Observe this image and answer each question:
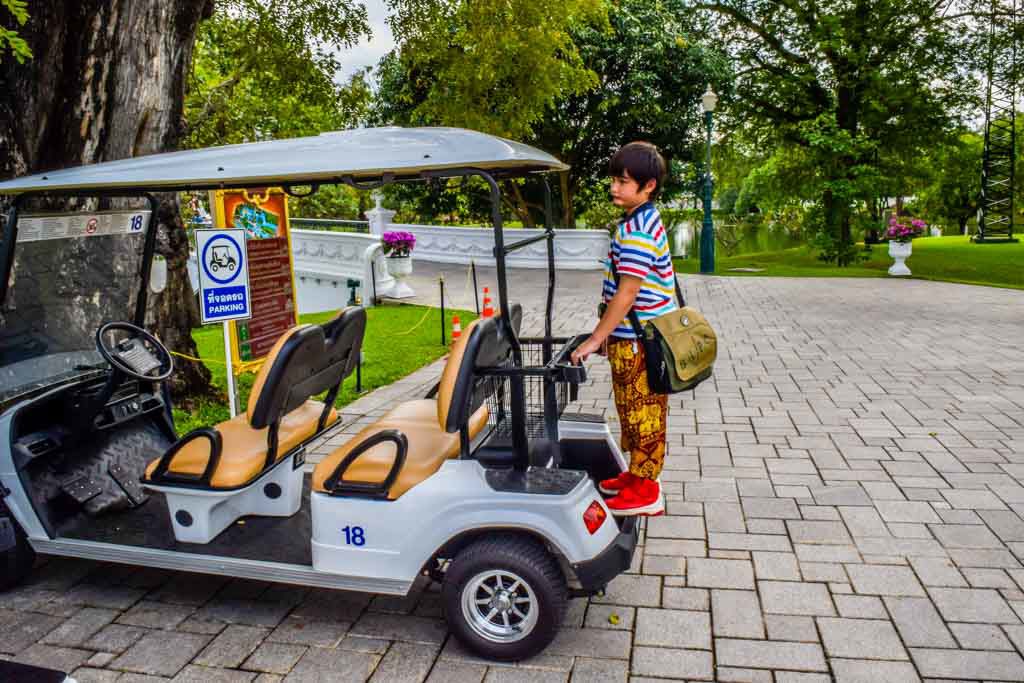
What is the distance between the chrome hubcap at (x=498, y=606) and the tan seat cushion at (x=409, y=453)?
1.63ft

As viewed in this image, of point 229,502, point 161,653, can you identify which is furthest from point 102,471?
point 161,653

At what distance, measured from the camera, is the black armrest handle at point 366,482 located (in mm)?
3338

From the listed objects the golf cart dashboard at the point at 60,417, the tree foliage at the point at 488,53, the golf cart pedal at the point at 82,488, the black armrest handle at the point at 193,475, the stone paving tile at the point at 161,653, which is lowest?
the stone paving tile at the point at 161,653

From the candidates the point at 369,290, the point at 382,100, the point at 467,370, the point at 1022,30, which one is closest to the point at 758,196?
the point at 1022,30

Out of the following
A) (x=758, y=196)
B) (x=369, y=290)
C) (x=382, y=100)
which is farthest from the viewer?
(x=758, y=196)

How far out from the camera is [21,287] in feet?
13.0

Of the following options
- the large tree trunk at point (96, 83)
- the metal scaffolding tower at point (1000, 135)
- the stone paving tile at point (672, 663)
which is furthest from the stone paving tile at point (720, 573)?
the metal scaffolding tower at point (1000, 135)

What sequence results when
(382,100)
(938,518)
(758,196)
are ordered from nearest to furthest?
1. (938,518)
2. (382,100)
3. (758,196)

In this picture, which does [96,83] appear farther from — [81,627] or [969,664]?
[969,664]

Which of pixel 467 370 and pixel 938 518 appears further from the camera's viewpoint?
pixel 938 518

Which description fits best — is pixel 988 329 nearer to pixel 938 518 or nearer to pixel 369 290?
pixel 938 518

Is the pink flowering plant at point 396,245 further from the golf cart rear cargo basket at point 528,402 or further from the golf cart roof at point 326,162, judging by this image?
the golf cart roof at point 326,162

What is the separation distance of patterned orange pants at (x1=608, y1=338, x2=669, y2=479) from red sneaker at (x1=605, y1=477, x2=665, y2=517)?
4 centimetres

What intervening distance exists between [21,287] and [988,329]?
11344 millimetres
